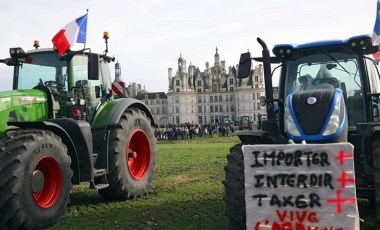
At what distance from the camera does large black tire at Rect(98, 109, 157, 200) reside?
8055mm

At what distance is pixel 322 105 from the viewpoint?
16.8 feet

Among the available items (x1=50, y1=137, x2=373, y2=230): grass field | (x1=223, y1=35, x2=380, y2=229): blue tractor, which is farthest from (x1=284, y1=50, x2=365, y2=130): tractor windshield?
(x1=50, y1=137, x2=373, y2=230): grass field

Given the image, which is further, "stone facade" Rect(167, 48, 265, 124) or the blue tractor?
"stone facade" Rect(167, 48, 265, 124)

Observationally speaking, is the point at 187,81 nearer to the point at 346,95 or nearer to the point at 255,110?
the point at 255,110

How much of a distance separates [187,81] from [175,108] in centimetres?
842

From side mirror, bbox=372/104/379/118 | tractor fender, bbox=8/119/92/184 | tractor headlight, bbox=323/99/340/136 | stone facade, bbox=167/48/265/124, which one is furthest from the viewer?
stone facade, bbox=167/48/265/124

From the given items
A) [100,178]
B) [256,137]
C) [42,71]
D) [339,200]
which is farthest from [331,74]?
[42,71]

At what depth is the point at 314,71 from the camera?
637 cm

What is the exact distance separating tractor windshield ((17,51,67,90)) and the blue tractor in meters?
3.53

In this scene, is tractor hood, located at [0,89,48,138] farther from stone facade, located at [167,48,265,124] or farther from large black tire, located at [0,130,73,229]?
stone facade, located at [167,48,265,124]

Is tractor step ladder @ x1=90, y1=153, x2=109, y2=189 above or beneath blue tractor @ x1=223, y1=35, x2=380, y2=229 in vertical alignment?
beneath

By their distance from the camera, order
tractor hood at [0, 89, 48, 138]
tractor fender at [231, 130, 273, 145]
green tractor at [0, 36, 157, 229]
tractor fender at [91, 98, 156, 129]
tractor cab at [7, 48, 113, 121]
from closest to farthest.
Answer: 1. tractor fender at [231, 130, 273, 145]
2. green tractor at [0, 36, 157, 229]
3. tractor hood at [0, 89, 48, 138]
4. tractor cab at [7, 48, 113, 121]
5. tractor fender at [91, 98, 156, 129]

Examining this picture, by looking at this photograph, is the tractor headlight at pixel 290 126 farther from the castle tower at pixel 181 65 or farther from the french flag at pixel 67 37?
the castle tower at pixel 181 65

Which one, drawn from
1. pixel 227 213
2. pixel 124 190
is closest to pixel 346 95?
pixel 227 213
